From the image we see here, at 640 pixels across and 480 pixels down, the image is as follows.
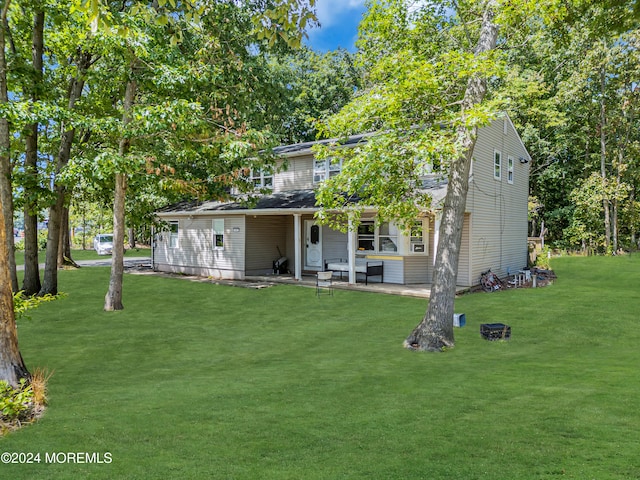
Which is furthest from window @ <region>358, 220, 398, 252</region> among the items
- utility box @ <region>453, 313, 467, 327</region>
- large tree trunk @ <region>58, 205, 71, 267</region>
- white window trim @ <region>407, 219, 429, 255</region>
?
large tree trunk @ <region>58, 205, 71, 267</region>

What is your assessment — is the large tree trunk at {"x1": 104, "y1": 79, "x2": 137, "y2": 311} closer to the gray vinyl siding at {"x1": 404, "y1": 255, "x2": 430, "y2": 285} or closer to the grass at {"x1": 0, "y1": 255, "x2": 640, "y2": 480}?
the grass at {"x1": 0, "y1": 255, "x2": 640, "y2": 480}

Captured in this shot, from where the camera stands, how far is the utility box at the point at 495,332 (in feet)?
31.1

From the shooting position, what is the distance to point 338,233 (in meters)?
19.6

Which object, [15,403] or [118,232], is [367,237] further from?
[15,403]

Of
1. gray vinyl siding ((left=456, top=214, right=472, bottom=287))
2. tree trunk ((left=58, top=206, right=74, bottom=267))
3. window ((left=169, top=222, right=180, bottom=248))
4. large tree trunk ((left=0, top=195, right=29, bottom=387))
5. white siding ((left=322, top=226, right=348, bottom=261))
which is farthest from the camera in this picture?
tree trunk ((left=58, top=206, right=74, bottom=267))

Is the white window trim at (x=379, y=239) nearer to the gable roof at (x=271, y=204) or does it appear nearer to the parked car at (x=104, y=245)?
the gable roof at (x=271, y=204)

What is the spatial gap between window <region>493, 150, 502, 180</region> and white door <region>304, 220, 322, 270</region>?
7553 mm

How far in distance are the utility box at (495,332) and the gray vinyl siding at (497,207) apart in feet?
21.8

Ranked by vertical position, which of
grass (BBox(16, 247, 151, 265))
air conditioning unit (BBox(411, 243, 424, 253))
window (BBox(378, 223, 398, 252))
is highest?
window (BBox(378, 223, 398, 252))

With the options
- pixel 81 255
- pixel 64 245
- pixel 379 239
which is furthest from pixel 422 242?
pixel 81 255

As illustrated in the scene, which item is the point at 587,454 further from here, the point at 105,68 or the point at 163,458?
the point at 105,68

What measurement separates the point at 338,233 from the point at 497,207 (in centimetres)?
656

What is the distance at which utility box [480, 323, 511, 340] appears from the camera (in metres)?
9.49

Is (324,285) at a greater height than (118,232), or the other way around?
(118,232)
